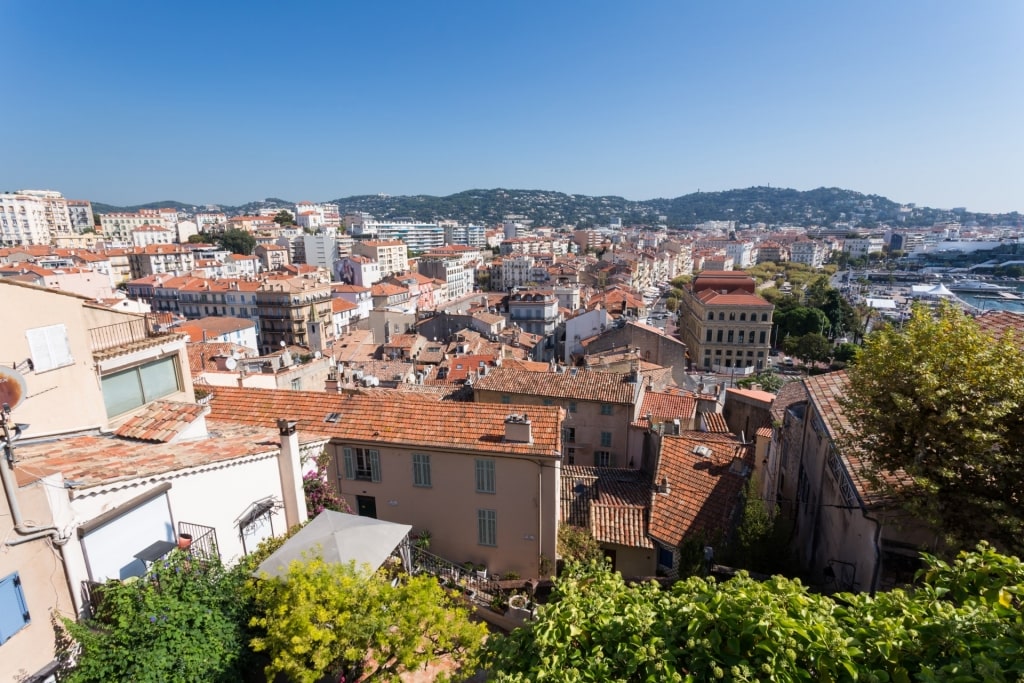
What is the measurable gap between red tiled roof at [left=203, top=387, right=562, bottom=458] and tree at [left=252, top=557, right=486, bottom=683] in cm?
639

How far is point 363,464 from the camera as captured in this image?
1537cm

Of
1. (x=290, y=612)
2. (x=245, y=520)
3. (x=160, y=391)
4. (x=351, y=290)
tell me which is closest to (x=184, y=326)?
(x=351, y=290)

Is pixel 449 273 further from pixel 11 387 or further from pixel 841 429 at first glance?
pixel 11 387

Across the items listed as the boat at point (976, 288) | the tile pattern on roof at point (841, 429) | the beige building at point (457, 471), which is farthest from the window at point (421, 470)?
the boat at point (976, 288)

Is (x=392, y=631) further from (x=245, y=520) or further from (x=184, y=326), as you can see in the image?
(x=184, y=326)

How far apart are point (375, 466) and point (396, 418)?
5.07ft

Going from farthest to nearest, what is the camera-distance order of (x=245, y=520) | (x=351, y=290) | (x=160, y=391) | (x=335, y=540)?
(x=351, y=290), (x=160, y=391), (x=245, y=520), (x=335, y=540)

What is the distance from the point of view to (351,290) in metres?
86.4

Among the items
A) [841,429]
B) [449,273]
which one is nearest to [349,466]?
[841,429]

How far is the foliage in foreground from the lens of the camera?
409 cm

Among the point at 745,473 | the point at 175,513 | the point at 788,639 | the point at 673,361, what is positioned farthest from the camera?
the point at 673,361

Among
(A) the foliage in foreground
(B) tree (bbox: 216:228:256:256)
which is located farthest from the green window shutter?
(B) tree (bbox: 216:228:256:256)

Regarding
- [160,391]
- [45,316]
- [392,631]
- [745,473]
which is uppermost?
[45,316]

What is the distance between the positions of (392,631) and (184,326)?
55781mm
